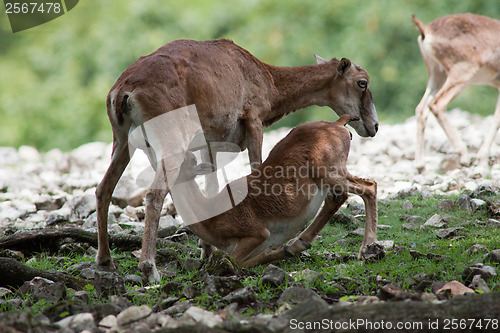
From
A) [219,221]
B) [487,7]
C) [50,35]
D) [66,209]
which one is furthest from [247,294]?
[50,35]

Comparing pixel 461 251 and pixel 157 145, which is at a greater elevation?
pixel 157 145

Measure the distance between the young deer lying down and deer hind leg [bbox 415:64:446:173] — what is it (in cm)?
510

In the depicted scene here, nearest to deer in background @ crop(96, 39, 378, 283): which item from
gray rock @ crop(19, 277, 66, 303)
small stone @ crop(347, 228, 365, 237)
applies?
gray rock @ crop(19, 277, 66, 303)

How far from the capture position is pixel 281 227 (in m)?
6.07

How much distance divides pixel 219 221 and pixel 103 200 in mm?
1190

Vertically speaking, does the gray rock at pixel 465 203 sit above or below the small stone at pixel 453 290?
below

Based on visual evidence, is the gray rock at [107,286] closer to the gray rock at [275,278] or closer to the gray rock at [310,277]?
the gray rock at [275,278]

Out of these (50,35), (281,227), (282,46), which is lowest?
(281,227)

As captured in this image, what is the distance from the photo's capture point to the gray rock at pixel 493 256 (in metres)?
5.20

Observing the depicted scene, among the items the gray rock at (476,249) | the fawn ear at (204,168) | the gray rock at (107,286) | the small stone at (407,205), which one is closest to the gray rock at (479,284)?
the gray rock at (476,249)

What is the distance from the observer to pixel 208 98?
253 inches

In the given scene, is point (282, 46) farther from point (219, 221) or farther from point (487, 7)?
point (219, 221)

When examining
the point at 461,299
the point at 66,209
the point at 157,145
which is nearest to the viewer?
the point at 461,299

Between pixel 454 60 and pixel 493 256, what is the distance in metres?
7.71
